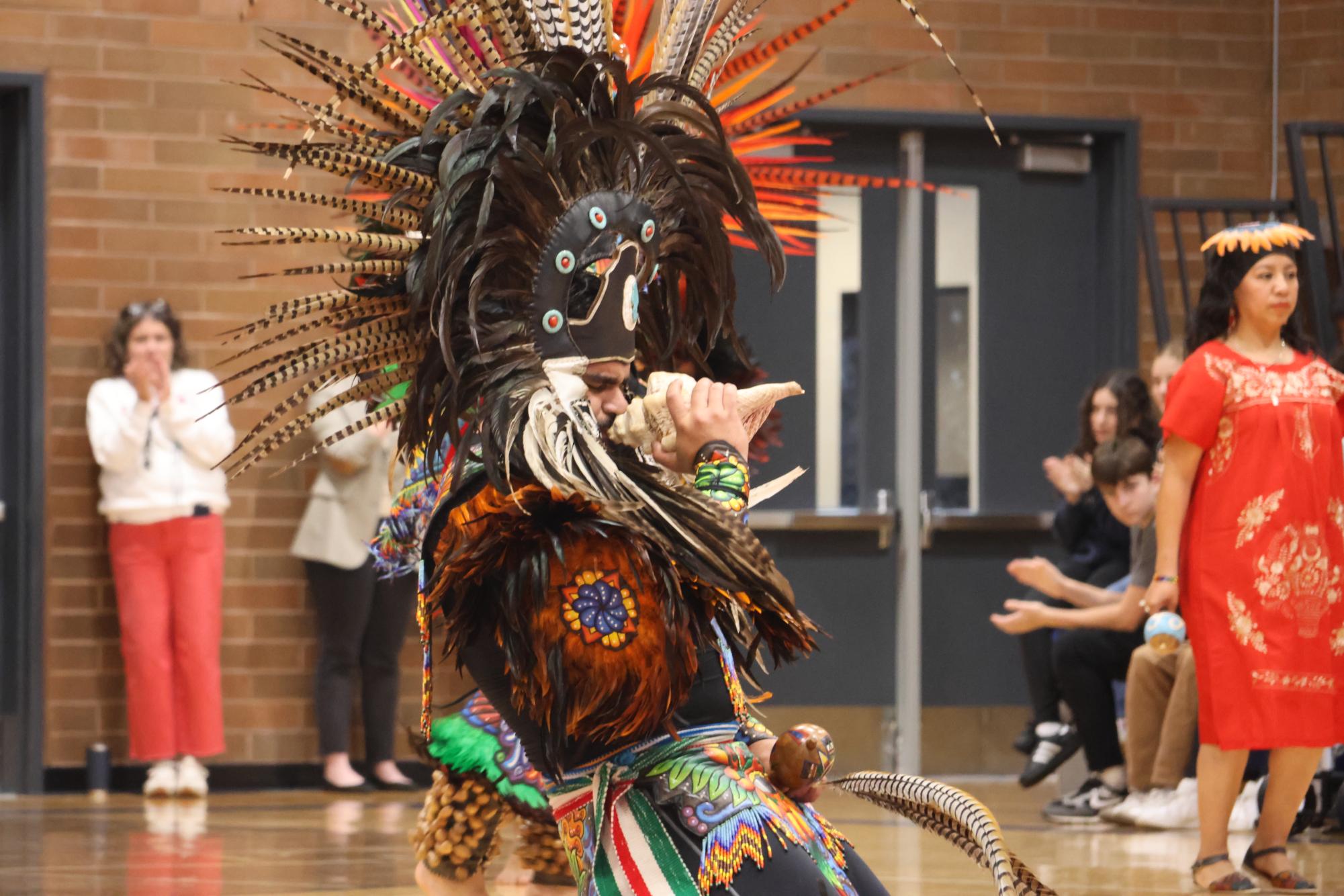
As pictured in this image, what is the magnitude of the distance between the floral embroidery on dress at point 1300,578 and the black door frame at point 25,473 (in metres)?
4.35

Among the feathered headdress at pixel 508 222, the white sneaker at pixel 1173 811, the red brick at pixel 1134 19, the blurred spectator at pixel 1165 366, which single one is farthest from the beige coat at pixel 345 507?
the feathered headdress at pixel 508 222

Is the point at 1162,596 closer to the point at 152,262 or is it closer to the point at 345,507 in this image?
the point at 345,507

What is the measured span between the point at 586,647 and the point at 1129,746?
4037 millimetres

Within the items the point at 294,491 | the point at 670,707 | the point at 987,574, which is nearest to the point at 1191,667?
the point at 987,574

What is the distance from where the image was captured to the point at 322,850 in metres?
5.00

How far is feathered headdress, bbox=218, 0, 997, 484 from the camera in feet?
6.68

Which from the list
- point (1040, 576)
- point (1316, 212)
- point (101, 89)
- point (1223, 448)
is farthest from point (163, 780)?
point (1316, 212)

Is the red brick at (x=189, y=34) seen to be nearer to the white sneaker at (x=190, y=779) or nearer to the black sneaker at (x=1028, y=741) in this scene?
the white sneaker at (x=190, y=779)

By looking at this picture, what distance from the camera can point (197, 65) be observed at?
6699mm

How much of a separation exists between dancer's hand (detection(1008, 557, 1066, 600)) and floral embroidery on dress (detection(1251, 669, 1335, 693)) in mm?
1288

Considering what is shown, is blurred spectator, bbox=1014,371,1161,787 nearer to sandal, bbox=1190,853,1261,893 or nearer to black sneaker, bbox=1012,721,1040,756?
black sneaker, bbox=1012,721,1040,756

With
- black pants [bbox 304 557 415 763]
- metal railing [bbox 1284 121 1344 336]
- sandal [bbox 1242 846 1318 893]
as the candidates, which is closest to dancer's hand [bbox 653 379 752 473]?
sandal [bbox 1242 846 1318 893]

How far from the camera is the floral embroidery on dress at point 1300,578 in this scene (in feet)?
13.8

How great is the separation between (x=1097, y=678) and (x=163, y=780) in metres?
3.25
